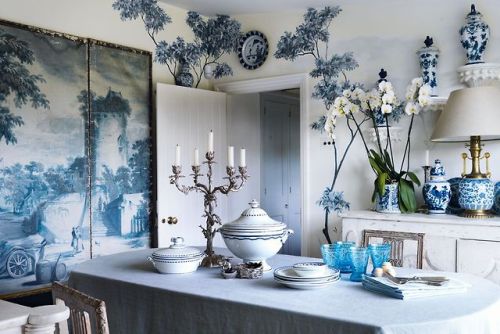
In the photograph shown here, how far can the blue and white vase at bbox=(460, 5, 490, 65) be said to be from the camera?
3438 millimetres

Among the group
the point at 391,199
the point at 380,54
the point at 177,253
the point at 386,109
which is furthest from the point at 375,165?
the point at 177,253

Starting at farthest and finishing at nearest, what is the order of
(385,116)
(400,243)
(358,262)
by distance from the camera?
(385,116)
(400,243)
(358,262)

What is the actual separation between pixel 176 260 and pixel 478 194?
A: 1.98 meters

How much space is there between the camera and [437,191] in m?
3.41

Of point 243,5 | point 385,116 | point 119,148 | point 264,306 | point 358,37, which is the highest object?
point 243,5

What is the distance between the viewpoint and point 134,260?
2.64 meters

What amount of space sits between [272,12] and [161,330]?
313 cm

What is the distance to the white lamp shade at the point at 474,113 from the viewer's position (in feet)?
10.2

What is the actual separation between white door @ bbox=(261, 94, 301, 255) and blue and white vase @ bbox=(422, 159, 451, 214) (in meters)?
2.15

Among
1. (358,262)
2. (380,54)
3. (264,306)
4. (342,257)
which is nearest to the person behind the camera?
(264,306)

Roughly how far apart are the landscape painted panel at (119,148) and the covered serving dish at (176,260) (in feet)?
5.06

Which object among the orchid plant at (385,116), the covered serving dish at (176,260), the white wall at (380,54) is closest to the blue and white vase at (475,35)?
the white wall at (380,54)

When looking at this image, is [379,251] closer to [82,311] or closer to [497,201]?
[82,311]

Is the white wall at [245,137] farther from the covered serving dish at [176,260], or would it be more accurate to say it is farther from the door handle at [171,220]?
the covered serving dish at [176,260]
